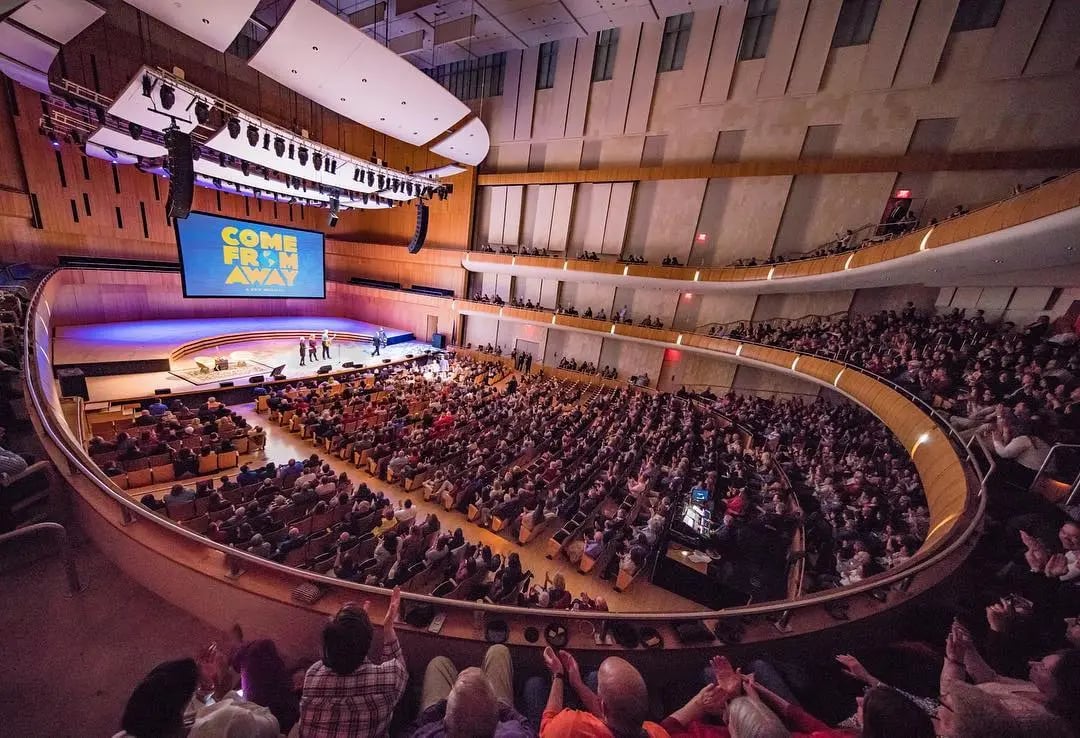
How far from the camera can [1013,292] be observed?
316 inches

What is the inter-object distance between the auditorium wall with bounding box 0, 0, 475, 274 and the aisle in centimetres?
1016

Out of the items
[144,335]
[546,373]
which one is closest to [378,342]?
[144,335]

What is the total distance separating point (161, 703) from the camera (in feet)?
4.00

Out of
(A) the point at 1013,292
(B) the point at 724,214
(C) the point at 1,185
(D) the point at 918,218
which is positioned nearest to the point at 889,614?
(A) the point at 1013,292

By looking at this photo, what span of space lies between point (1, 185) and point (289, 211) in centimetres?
903

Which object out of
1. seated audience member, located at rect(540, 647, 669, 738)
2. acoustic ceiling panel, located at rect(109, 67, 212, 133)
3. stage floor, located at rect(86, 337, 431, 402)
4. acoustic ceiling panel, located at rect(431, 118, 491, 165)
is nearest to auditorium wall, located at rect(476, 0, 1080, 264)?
acoustic ceiling panel, located at rect(431, 118, 491, 165)

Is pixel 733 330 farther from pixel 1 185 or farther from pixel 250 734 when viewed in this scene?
pixel 1 185

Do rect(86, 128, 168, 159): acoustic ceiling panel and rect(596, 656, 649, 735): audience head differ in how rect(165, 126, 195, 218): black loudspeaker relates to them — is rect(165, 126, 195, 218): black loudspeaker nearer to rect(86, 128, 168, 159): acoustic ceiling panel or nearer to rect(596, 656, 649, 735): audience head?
rect(86, 128, 168, 159): acoustic ceiling panel

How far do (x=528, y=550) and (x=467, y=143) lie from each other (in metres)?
→ 14.8

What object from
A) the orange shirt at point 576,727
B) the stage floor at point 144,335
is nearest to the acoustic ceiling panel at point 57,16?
the stage floor at point 144,335

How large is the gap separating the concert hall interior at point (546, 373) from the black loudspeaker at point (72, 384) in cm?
37

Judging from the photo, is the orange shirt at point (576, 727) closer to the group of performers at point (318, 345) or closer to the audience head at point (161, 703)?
the audience head at point (161, 703)

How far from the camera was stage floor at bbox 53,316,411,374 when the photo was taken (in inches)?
414

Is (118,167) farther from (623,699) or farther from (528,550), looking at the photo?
(623,699)
